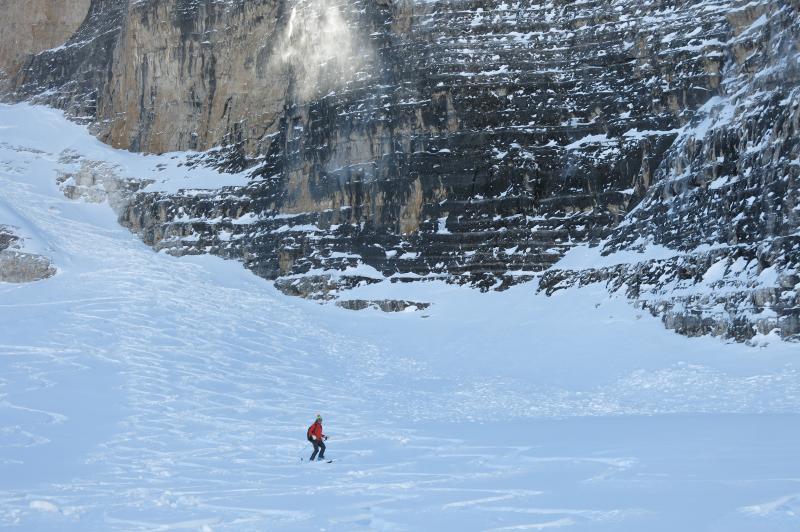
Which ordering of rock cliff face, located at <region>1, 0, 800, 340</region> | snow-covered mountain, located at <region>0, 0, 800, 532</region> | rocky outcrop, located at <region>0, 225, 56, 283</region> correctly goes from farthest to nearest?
rocky outcrop, located at <region>0, 225, 56, 283</region> < rock cliff face, located at <region>1, 0, 800, 340</region> < snow-covered mountain, located at <region>0, 0, 800, 532</region>

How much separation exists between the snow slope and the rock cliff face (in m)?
2.05

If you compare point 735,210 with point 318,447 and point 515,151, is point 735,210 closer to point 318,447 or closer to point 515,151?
point 515,151

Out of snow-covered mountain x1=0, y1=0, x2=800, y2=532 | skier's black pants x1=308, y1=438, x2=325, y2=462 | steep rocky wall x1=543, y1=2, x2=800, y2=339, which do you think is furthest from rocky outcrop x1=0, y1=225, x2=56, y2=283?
skier's black pants x1=308, y1=438, x2=325, y2=462

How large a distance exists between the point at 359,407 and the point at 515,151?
64.5ft

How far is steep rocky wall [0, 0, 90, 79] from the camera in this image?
67.7m

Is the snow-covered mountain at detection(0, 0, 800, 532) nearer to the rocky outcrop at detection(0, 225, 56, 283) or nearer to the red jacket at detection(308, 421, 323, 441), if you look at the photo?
the rocky outcrop at detection(0, 225, 56, 283)

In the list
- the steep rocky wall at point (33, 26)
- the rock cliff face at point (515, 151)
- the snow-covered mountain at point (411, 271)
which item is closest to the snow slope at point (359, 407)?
the snow-covered mountain at point (411, 271)

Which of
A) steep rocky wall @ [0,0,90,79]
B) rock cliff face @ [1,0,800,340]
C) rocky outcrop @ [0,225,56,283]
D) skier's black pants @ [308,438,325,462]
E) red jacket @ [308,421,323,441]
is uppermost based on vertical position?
steep rocky wall @ [0,0,90,79]

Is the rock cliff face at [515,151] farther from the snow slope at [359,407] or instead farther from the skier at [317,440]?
the skier at [317,440]

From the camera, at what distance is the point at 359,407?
80.3ft

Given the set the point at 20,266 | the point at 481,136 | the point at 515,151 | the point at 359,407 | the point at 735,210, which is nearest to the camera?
the point at 359,407

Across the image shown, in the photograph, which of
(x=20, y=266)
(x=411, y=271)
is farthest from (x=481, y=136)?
(x=20, y=266)

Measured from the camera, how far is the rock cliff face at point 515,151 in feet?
100

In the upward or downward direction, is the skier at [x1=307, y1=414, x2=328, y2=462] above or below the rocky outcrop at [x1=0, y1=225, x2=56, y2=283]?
below
